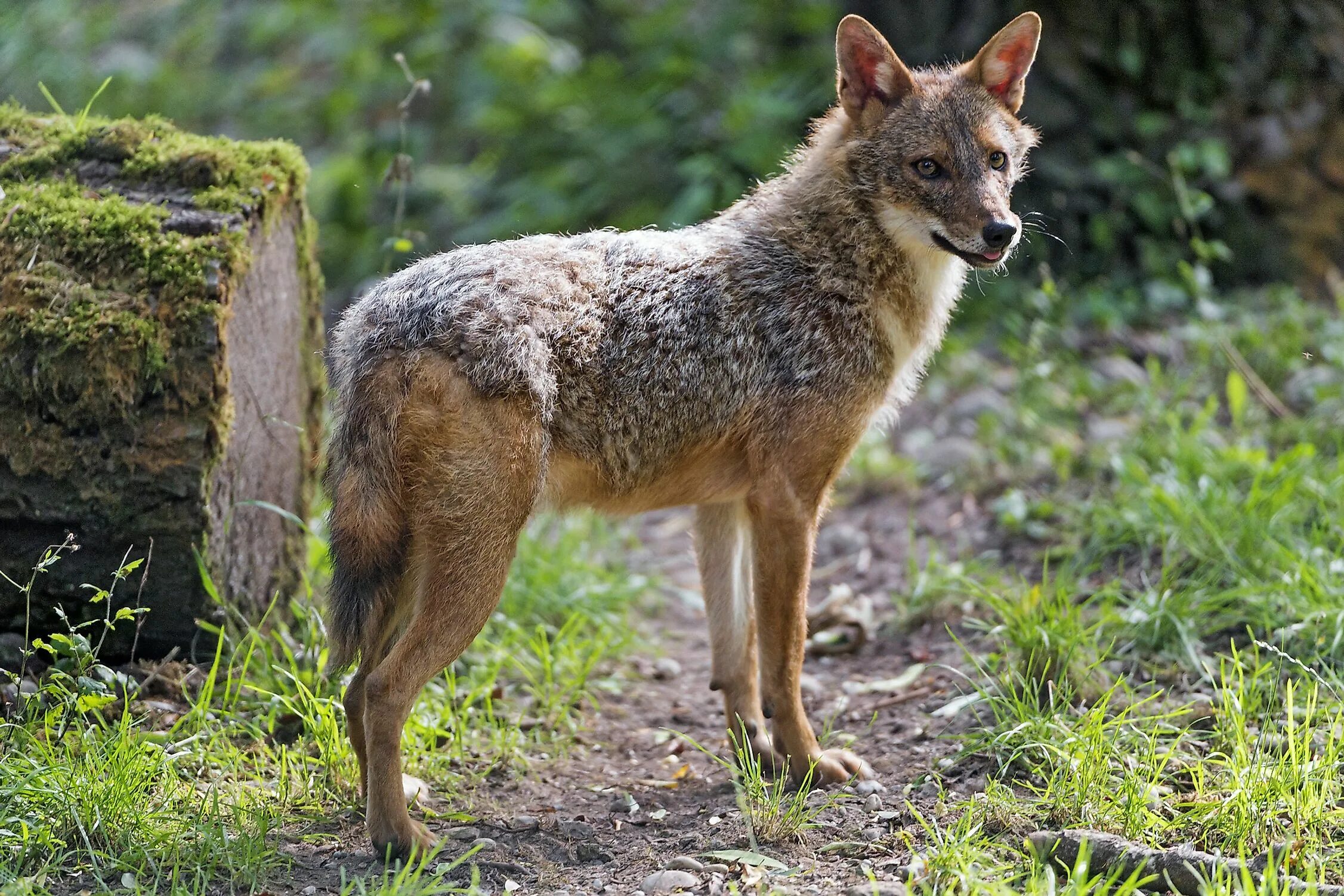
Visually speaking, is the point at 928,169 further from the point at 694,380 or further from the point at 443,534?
the point at 443,534

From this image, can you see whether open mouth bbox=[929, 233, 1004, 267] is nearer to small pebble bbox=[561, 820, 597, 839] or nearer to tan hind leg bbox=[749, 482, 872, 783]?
tan hind leg bbox=[749, 482, 872, 783]

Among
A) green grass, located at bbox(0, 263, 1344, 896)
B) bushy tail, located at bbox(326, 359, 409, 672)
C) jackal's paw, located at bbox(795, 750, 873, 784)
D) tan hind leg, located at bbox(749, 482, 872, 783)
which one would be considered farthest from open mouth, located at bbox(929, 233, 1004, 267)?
bushy tail, located at bbox(326, 359, 409, 672)

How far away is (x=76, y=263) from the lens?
15.0ft

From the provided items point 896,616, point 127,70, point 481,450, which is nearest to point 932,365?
point 896,616

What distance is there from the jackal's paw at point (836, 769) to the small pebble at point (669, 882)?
32.8 inches

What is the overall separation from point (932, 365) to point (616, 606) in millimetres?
3542

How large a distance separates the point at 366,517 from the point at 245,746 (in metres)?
1.16

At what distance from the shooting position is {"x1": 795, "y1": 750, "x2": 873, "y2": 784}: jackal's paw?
455 centimetres

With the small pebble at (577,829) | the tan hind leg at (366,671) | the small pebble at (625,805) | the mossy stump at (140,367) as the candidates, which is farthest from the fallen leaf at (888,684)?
the mossy stump at (140,367)

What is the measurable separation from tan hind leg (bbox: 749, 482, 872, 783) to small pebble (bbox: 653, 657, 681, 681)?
1281 mm

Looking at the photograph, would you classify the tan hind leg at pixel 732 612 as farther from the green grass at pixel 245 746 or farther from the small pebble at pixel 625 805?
the green grass at pixel 245 746

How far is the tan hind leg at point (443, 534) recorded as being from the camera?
13.0 feet

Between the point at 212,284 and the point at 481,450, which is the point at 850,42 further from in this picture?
the point at 212,284

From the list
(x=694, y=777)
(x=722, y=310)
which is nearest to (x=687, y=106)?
(x=722, y=310)
